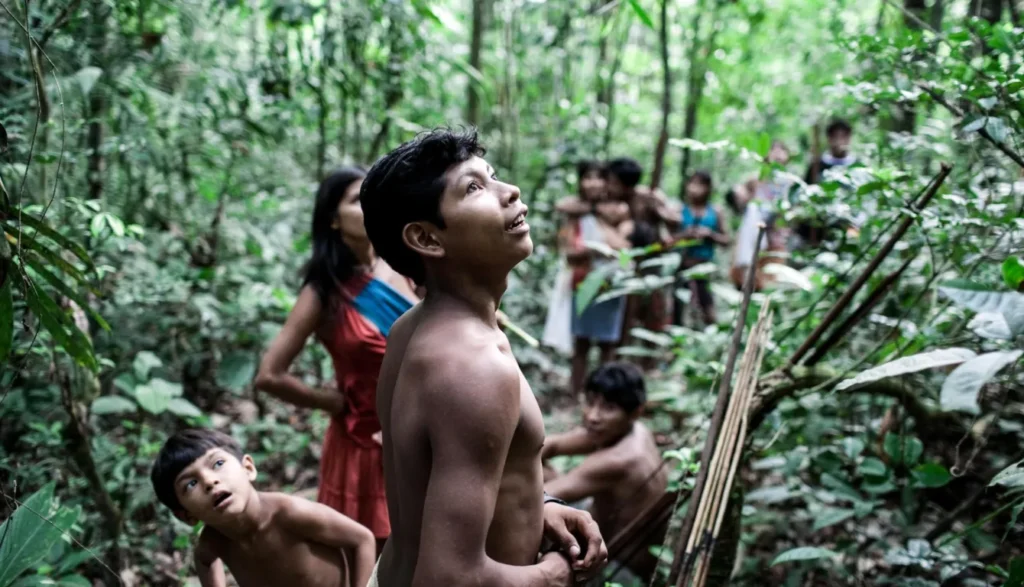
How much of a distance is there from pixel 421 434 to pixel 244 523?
3.79ft

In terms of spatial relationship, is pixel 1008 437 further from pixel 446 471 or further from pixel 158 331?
pixel 158 331

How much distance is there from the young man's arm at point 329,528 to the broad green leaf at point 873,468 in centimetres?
174

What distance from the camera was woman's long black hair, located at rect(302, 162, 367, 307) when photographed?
2729mm

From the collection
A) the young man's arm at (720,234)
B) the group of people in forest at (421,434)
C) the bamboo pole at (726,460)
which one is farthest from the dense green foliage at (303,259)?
the young man's arm at (720,234)

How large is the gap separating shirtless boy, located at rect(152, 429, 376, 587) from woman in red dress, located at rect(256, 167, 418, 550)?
1.14 ft

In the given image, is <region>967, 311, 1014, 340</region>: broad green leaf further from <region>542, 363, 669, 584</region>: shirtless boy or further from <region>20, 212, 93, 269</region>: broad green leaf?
<region>20, 212, 93, 269</region>: broad green leaf

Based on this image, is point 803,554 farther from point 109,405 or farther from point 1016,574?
point 109,405

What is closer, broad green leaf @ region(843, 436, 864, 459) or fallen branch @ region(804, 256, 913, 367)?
fallen branch @ region(804, 256, 913, 367)

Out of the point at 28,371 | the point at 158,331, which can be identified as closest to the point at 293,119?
the point at 158,331

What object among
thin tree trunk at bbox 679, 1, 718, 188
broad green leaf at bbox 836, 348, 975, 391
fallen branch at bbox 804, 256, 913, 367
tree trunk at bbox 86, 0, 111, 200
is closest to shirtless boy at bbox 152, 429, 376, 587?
broad green leaf at bbox 836, 348, 975, 391

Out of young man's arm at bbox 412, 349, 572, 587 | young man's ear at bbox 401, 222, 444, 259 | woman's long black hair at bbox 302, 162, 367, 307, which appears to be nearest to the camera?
young man's arm at bbox 412, 349, 572, 587

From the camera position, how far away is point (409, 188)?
1.48 m

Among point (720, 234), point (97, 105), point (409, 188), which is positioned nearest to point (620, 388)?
point (409, 188)

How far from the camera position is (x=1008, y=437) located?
3805 millimetres
